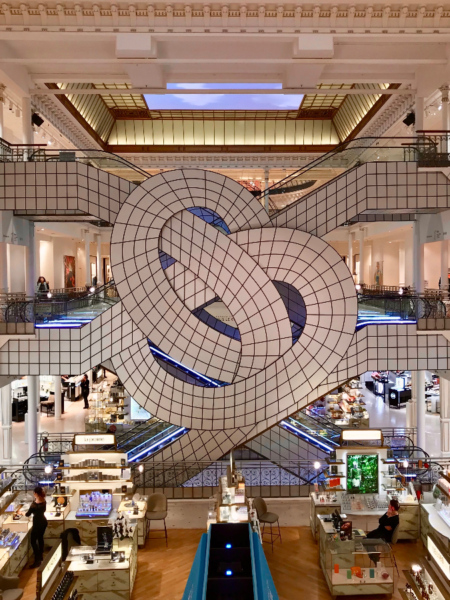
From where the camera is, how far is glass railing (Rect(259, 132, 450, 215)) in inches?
514

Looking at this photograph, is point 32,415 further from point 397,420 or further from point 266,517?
point 397,420

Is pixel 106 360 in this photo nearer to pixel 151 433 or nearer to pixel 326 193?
pixel 151 433

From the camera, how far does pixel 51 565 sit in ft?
21.9

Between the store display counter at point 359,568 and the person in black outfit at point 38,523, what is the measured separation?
5238 mm

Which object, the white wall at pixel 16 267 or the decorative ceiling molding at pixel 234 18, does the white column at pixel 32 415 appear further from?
the decorative ceiling molding at pixel 234 18

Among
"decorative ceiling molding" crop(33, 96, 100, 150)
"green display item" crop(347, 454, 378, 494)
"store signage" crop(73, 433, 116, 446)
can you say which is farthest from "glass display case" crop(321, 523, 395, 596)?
"decorative ceiling molding" crop(33, 96, 100, 150)

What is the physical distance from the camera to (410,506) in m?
11.7

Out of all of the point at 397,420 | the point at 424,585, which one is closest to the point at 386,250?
the point at 397,420

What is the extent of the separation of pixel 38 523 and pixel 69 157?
7.81 metres

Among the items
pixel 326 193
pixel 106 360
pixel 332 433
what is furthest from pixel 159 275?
pixel 332 433

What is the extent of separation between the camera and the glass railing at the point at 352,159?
13.0 m

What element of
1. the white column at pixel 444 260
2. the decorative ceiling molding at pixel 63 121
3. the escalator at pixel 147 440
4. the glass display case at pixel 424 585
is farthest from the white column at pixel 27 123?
A: the glass display case at pixel 424 585

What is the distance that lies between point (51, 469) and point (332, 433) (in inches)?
312

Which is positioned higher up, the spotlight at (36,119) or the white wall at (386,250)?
the spotlight at (36,119)
